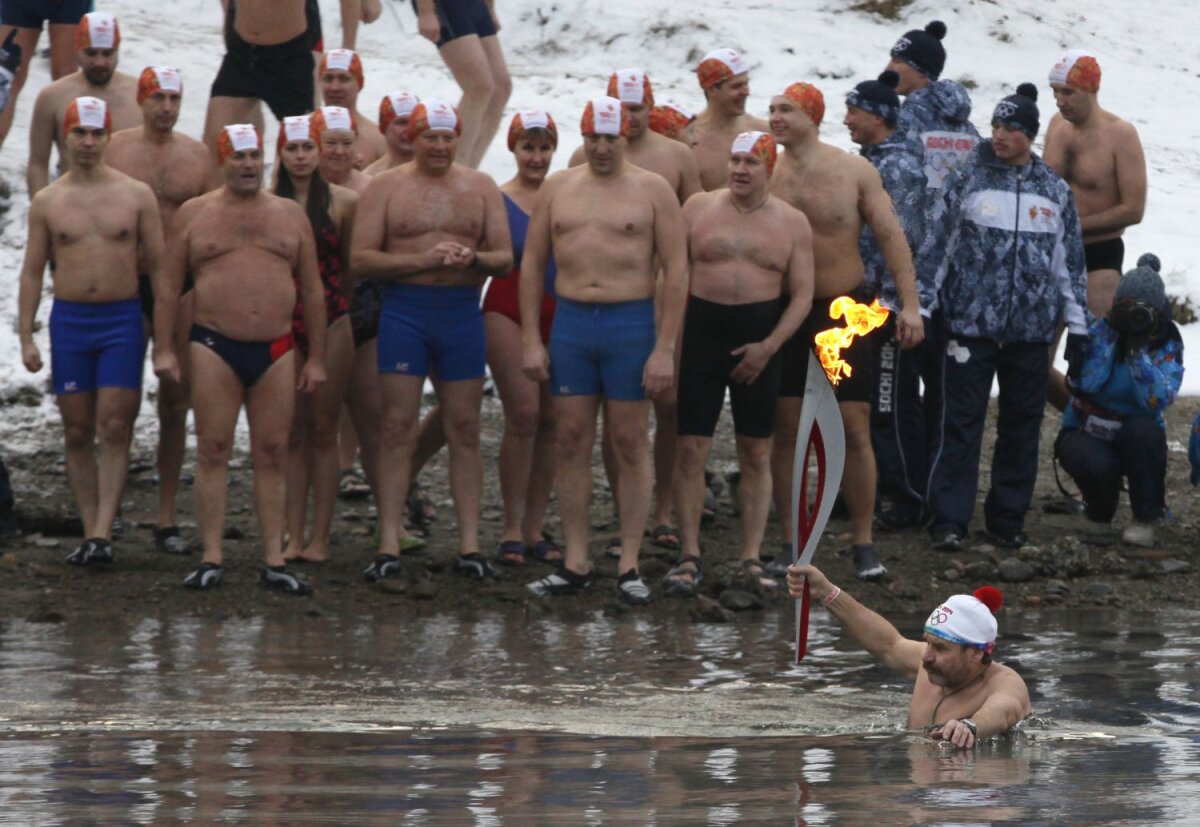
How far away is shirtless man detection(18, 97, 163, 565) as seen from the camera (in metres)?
11.1

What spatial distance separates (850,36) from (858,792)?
47.8 feet

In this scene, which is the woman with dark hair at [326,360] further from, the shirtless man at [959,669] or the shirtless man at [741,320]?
the shirtless man at [959,669]

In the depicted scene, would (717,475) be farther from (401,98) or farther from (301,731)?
(301,731)

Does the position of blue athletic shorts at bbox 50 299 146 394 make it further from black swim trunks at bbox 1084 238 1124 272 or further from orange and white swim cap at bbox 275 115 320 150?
black swim trunks at bbox 1084 238 1124 272

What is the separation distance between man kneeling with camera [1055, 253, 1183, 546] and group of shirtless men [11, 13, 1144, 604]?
55.0 inches

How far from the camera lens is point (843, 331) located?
34.2ft

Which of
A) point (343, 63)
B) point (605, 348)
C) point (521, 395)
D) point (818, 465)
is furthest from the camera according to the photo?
point (343, 63)

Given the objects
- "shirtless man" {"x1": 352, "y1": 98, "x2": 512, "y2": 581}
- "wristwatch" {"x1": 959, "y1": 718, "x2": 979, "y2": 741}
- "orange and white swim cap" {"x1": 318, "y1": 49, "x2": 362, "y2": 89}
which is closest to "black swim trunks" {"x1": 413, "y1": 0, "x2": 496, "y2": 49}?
"orange and white swim cap" {"x1": 318, "y1": 49, "x2": 362, "y2": 89}

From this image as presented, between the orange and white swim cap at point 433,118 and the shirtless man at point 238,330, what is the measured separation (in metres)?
0.75

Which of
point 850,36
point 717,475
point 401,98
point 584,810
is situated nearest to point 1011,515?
point 717,475

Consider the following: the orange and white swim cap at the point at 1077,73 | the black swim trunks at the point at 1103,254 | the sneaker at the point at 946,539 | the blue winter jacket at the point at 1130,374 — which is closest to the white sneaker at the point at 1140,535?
the blue winter jacket at the point at 1130,374

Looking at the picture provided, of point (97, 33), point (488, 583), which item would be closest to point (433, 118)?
point (97, 33)

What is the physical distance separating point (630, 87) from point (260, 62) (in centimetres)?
253

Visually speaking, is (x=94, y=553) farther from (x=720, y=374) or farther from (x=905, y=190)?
(x=905, y=190)
